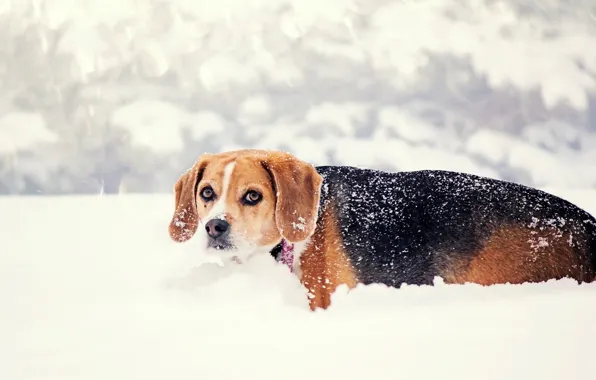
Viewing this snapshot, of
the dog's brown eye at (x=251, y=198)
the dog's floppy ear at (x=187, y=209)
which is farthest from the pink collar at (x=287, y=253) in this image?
the dog's floppy ear at (x=187, y=209)

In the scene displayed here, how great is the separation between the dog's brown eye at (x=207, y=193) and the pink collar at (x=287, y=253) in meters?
0.21

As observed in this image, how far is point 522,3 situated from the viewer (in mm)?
1721

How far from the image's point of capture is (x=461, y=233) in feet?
4.86

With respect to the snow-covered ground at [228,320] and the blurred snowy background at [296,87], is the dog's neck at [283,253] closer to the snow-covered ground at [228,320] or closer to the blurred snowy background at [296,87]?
the snow-covered ground at [228,320]

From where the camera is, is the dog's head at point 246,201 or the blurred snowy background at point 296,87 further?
the blurred snowy background at point 296,87

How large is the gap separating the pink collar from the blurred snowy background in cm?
28

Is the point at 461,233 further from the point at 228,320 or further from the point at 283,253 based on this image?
the point at 228,320

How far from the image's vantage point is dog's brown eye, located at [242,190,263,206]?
1.39 meters

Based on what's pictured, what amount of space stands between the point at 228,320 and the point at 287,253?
216 millimetres

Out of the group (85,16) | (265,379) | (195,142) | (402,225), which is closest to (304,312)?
(265,379)

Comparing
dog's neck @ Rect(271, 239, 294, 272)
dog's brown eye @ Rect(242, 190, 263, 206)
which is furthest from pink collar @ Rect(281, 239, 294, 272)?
dog's brown eye @ Rect(242, 190, 263, 206)

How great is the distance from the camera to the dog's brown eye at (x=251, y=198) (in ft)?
4.56

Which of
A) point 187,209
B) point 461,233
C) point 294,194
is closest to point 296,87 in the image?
point 294,194

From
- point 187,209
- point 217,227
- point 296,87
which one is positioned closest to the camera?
point 217,227
